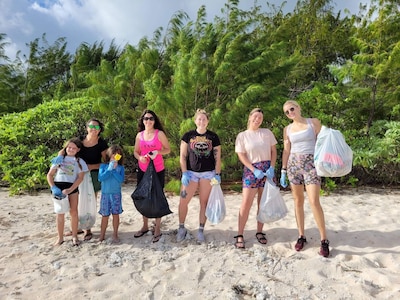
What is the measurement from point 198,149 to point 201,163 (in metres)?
0.16

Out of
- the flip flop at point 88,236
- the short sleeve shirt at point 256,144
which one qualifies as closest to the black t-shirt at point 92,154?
the flip flop at point 88,236

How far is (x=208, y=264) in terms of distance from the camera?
3.16 meters

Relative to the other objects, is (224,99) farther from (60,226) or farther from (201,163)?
(60,226)

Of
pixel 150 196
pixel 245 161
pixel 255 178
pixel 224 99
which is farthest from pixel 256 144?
pixel 224 99

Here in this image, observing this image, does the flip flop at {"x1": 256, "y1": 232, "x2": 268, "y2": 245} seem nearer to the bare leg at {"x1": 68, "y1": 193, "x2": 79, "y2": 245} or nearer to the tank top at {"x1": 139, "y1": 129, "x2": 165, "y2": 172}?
the tank top at {"x1": 139, "y1": 129, "x2": 165, "y2": 172}

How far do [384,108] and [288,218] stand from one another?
14.5 ft

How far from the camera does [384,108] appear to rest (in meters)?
7.20

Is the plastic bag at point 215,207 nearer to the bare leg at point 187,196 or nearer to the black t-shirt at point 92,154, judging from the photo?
the bare leg at point 187,196

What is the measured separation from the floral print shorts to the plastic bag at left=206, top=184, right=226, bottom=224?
84 cm

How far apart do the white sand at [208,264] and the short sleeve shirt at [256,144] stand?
1023mm

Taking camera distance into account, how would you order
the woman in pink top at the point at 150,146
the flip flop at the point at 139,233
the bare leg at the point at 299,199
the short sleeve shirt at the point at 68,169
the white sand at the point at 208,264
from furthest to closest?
1. the flip flop at the point at 139,233
2. the woman in pink top at the point at 150,146
3. the short sleeve shirt at the point at 68,169
4. the bare leg at the point at 299,199
5. the white sand at the point at 208,264

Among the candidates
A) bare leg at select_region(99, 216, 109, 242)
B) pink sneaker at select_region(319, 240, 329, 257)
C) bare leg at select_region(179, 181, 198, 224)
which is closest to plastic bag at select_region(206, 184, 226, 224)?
bare leg at select_region(179, 181, 198, 224)

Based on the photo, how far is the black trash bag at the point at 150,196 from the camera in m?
3.60

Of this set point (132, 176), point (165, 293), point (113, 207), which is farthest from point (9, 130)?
point (165, 293)
